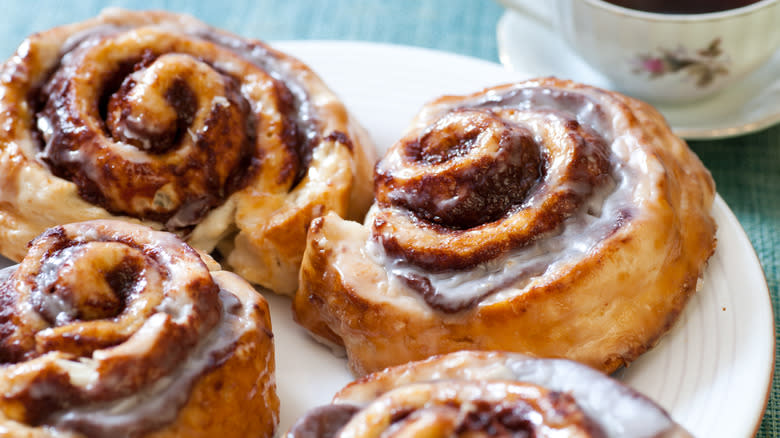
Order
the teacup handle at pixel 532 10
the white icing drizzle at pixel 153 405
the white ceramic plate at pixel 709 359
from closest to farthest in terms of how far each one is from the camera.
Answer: the white icing drizzle at pixel 153 405 < the white ceramic plate at pixel 709 359 < the teacup handle at pixel 532 10

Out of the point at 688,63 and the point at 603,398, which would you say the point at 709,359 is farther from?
the point at 688,63

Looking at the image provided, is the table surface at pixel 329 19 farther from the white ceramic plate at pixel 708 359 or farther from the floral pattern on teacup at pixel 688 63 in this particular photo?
the white ceramic plate at pixel 708 359

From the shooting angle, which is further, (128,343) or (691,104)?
(691,104)

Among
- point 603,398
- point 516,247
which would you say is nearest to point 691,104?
point 516,247

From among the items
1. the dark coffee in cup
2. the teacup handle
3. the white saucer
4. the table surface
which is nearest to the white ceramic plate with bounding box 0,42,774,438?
the white saucer

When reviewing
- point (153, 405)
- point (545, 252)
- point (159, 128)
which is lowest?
point (153, 405)

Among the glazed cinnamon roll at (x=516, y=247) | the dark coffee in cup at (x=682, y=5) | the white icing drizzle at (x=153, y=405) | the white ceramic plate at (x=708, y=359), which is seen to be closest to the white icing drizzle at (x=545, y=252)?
the glazed cinnamon roll at (x=516, y=247)

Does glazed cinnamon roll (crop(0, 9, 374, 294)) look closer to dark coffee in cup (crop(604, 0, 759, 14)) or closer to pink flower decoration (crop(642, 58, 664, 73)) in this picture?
pink flower decoration (crop(642, 58, 664, 73))

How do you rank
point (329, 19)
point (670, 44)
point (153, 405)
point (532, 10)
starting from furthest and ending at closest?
point (329, 19), point (532, 10), point (670, 44), point (153, 405)

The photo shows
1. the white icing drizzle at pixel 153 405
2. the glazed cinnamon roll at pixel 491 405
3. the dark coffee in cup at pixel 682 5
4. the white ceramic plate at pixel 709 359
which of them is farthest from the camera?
the dark coffee in cup at pixel 682 5
